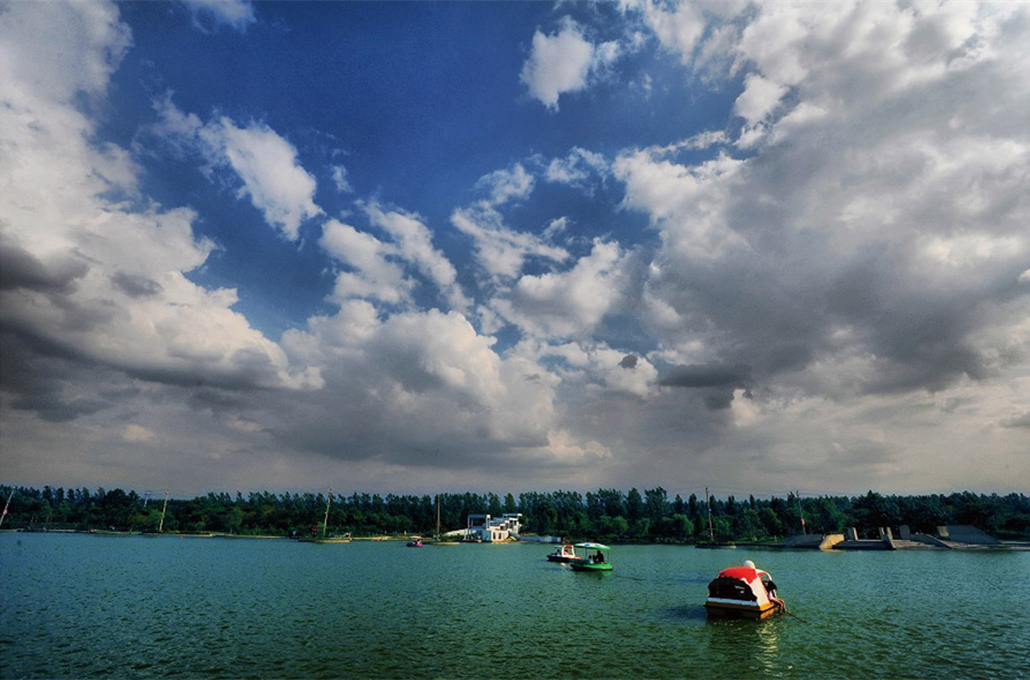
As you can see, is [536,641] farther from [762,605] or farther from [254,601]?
[254,601]

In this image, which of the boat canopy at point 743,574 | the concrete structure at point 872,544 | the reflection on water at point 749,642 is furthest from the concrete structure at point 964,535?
the reflection on water at point 749,642

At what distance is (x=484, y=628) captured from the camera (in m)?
41.2

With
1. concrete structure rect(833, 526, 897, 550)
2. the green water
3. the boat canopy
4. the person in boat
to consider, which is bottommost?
concrete structure rect(833, 526, 897, 550)

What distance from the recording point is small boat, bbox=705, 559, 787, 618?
148 ft

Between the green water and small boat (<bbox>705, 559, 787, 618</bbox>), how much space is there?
1.51 m

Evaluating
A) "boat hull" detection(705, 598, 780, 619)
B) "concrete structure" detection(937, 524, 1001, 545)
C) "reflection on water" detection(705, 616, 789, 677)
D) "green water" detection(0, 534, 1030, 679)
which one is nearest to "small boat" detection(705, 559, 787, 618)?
"boat hull" detection(705, 598, 780, 619)

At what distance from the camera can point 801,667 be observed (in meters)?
32.0

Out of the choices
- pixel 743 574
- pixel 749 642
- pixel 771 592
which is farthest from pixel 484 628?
pixel 771 592

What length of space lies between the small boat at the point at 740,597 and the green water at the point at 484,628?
1.51 metres

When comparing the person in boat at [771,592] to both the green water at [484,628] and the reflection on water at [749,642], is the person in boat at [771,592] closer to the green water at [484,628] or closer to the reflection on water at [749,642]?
the green water at [484,628]

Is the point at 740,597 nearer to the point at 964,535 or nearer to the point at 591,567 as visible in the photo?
the point at 591,567

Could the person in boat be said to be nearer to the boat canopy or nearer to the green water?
the boat canopy

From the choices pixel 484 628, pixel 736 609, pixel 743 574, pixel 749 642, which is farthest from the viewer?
pixel 743 574

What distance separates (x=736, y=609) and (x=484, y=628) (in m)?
21.6
